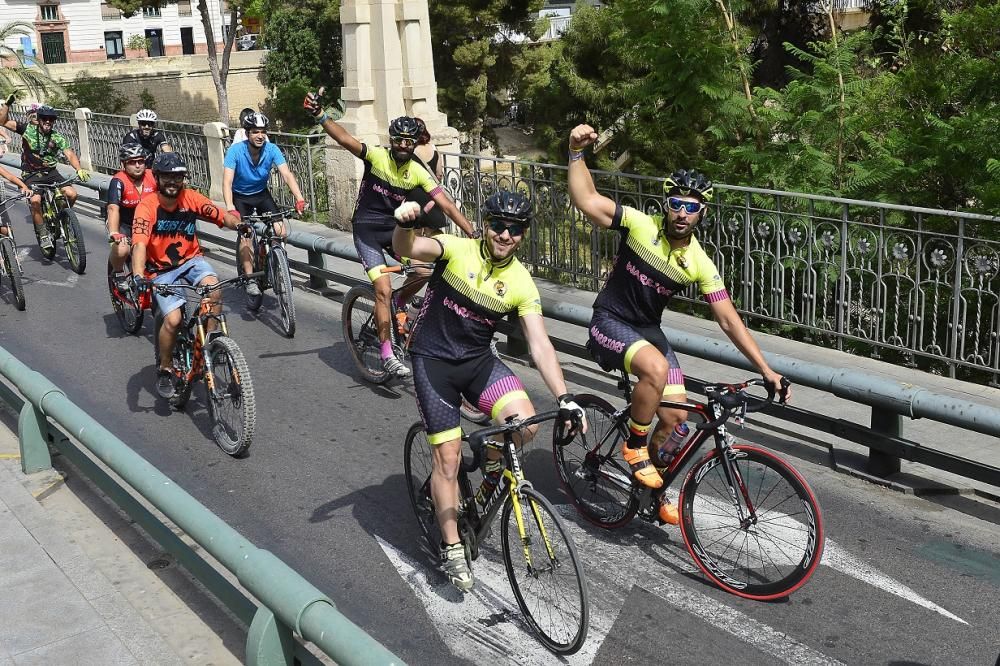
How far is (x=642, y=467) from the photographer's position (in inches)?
242

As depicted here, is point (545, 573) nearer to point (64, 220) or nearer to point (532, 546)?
point (532, 546)

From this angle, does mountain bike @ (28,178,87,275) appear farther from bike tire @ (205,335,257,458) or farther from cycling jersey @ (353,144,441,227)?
bike tire @ (205,335,257,458)

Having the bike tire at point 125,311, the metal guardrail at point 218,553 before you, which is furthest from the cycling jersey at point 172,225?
the bike tire at point 125,311

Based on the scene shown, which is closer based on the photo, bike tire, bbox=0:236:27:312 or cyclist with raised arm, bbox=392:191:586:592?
cyclist with raised arm, bbox=392:191:586:592

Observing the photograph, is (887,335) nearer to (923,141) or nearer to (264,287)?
(923,141)

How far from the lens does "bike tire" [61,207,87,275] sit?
1406 centimetres

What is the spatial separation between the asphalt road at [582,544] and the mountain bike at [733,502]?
17 centimetres

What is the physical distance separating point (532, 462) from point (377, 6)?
10609 mm

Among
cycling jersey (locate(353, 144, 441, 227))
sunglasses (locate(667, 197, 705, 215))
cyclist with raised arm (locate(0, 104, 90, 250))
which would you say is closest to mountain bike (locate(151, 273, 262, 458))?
cycling jersey (locate(353, 144, 441, 227))

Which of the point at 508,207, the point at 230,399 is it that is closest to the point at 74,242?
the point at 230,399

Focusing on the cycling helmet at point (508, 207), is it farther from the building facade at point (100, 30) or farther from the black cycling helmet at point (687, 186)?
the building facade at point (100, 30)

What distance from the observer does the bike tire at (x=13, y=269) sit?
12.5 m

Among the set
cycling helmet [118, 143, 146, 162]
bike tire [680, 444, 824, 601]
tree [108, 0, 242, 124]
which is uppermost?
tree [108, 0, 242, 124]

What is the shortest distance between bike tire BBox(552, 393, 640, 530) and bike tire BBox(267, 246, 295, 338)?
16.0ft
